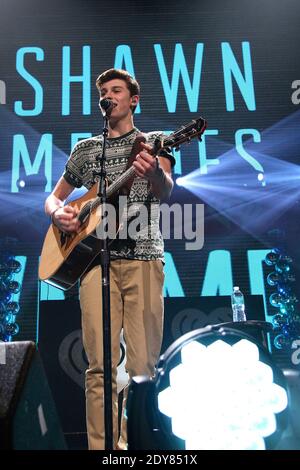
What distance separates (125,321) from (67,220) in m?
0.59

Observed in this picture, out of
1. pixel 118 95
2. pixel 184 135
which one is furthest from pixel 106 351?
pixel 118 95

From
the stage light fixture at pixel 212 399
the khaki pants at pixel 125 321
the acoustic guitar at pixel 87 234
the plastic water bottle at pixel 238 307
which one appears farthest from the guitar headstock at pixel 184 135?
the plastic water bottle at pixel 238 307

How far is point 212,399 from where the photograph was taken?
1.14 metres

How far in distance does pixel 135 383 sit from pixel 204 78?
3920 millimetres

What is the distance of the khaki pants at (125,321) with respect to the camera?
207 centimetres

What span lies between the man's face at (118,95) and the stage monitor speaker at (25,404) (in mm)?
1532

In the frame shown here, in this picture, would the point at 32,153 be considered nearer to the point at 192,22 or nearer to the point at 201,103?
the point at 201,103

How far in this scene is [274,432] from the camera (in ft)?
3.67

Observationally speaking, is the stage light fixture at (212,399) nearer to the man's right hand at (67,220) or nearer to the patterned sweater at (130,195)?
the patterned sweater at (130,195)

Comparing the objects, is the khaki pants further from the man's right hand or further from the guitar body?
the man's right hand

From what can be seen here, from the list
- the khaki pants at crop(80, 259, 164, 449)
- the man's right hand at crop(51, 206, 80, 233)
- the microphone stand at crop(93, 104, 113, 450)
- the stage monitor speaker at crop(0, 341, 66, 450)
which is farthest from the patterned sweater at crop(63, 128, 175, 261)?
the stage monitor speaker at crop(0, 341, 66, 450)
